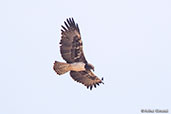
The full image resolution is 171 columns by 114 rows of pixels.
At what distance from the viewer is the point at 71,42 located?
29000 millimetres

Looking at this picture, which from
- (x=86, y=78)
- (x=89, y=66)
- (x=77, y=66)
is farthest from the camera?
(x=86, y=78)

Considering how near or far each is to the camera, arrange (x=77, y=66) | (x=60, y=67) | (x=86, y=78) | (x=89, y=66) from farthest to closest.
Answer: (x=86, y=78) → (x=89, y=66) → (x=77, y=66) → (x=60, y=67)

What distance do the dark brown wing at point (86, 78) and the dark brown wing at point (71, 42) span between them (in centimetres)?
93

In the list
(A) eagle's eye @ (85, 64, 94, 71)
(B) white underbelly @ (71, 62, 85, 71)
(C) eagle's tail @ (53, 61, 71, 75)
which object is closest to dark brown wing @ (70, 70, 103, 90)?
A: (A) eagle's eye @ (85, 64, 94, 71)

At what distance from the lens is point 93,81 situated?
30.4m

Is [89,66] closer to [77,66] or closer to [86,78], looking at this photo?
[77,66]

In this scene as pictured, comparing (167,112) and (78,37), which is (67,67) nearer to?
(78,37)

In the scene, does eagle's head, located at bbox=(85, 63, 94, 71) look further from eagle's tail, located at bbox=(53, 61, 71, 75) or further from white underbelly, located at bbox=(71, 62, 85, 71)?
eagle's tail, located at bbox=(53, 61, 71, 75)

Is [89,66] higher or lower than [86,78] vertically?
higher

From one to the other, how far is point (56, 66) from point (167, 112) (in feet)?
14.0

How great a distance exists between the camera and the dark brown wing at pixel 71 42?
95.0ft

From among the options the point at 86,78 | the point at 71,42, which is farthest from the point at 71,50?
the point at 86,78

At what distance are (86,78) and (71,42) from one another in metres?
1.85

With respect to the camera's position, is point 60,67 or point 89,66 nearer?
point 60,67
